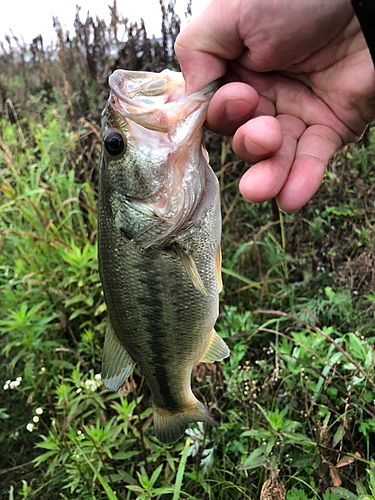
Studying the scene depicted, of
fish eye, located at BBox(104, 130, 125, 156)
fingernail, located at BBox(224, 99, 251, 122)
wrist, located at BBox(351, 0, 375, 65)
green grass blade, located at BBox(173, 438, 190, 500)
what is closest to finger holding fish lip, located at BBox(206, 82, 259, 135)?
fingernail, located at BBox(224, 99, 251, 122)

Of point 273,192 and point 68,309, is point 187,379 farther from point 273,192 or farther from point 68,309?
point 68,309

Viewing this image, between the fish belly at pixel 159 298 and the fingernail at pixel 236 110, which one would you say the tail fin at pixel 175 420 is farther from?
the fingernail at pixel 236 110

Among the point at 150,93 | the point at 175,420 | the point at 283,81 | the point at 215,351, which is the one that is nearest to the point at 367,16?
the point at 283,81

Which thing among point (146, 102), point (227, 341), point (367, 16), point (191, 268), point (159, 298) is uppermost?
point (367, 16)

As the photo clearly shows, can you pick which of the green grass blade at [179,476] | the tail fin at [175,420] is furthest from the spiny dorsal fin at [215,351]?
the green grass blade at [179,476]

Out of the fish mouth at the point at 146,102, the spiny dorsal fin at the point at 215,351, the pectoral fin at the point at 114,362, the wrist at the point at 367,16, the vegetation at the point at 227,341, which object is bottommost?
the vegetation at the point at 227,341

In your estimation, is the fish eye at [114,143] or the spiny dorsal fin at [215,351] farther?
the spiny dorsal fin at [215,351]

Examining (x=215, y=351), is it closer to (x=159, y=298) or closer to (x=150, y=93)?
(x=159, y=298)
